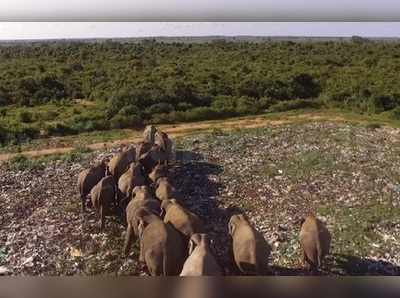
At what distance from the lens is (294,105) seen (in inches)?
709

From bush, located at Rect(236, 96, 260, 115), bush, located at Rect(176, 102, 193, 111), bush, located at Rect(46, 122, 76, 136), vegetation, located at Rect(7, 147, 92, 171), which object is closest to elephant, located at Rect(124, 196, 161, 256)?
vegetation, located at Rect(7, 147, 92, 171)

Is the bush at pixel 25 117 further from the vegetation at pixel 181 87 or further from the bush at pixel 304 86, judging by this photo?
the bush at pixel 304 86

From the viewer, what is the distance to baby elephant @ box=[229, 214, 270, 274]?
16.8ft

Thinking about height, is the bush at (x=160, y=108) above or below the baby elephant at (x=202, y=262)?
below

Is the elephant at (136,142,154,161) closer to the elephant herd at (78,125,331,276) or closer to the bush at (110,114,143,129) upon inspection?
the elephant herd at (78,125,331,276)

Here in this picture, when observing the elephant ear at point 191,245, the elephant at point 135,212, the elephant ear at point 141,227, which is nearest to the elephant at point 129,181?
the elephant at point 135,212

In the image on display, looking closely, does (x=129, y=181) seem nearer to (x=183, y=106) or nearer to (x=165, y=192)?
(x=165, y=192)

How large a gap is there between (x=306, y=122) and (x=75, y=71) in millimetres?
17403

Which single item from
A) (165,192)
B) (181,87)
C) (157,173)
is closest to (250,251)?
(165,192)

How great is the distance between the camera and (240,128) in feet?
45.9

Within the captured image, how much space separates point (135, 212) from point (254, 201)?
8.10 ft

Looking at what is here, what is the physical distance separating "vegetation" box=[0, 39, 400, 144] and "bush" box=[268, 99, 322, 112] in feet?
0.11

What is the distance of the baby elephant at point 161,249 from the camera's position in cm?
496

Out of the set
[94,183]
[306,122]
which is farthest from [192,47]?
[94,183]
